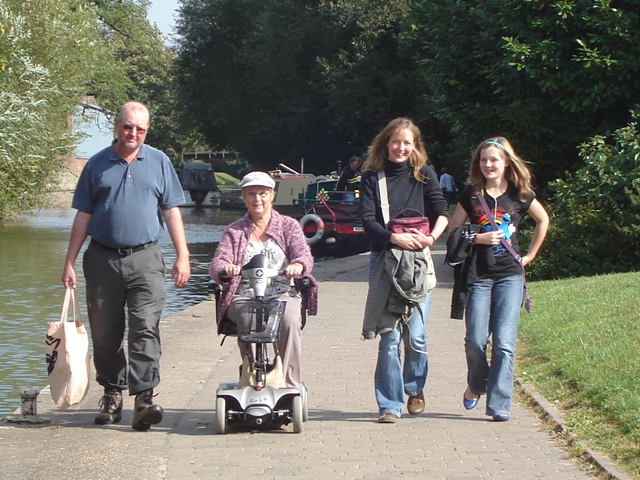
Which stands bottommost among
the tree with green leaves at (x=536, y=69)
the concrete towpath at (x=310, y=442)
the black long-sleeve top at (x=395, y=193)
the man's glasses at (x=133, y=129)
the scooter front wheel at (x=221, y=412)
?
the concrete towpath at (x=310, y=442)

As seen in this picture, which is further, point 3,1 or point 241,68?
point 241,68

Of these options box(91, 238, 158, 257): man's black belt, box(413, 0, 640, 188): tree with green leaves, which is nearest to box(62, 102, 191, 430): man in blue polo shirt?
box(91, 238, 158, 257): man's black belt

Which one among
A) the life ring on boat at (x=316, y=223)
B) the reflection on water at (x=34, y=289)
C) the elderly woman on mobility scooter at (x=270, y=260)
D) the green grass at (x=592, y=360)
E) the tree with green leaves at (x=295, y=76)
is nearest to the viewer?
the green grass at (x=592, y=360)

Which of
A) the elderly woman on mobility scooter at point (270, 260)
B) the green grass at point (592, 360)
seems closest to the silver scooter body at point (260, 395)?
the elderly woman on mobility scooter at point (270, 260)

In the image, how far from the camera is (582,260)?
15.4 m

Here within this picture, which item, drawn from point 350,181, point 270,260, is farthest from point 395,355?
point 350,181

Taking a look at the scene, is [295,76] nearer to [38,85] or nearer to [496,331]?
[38,85]

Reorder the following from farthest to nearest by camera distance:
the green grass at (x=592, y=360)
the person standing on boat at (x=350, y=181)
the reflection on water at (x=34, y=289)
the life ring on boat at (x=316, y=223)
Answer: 1. the person standing on boat at (x=350, y=181)
2. the life ring on boat at (x=316, y=223)
3. the reflection on water at (x=34, y=289)
4. the green grass at (x=592, y=360)

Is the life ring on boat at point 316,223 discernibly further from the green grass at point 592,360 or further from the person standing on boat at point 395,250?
the person standing on boat at point 395,250

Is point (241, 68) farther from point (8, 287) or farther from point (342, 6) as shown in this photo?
point (8, 287)

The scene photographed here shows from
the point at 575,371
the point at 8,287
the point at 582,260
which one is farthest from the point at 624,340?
the point at 8,287

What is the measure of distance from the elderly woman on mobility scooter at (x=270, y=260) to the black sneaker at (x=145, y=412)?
620mm

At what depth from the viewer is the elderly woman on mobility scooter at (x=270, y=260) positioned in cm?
655

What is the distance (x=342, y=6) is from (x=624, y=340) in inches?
1392
